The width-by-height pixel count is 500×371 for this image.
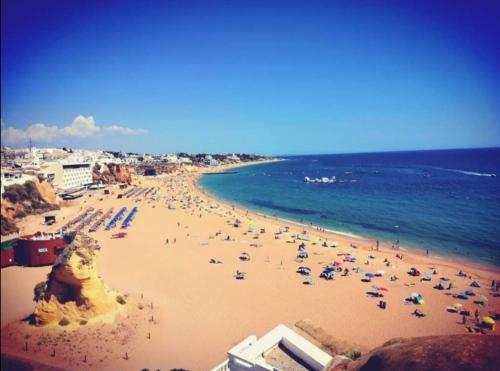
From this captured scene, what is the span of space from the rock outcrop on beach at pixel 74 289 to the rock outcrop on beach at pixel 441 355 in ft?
34.2

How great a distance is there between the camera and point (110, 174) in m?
69.4

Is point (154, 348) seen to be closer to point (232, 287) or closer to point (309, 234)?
point (232, 287)

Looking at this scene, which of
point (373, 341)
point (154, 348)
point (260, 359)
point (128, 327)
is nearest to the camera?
point (260, 359)

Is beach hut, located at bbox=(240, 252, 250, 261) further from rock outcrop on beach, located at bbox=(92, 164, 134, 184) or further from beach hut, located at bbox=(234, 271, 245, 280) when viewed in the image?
rock outcrop on beach, located at bbox=(92, 164, 134, 184)

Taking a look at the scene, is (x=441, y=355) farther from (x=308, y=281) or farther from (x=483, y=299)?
(x=483, y=299)

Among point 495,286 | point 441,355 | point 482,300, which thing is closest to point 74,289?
point 441,355

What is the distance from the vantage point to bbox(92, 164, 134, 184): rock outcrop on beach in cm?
6261

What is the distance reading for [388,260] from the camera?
27453 mm

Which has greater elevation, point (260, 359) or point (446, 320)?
point (260, 359)

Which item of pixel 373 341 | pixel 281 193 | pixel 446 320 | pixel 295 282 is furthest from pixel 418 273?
pixel 281 193

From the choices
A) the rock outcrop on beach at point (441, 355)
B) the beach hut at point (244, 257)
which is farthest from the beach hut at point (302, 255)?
the rock outcrop on beach at point (441, 355)

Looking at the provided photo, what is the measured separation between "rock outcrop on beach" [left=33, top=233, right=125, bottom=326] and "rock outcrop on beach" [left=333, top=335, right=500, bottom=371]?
34.2 feet

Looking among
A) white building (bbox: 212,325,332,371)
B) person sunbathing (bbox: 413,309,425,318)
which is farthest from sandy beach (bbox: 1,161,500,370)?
white building (bbox: 212,325,332,371)

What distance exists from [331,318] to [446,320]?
255 inches
